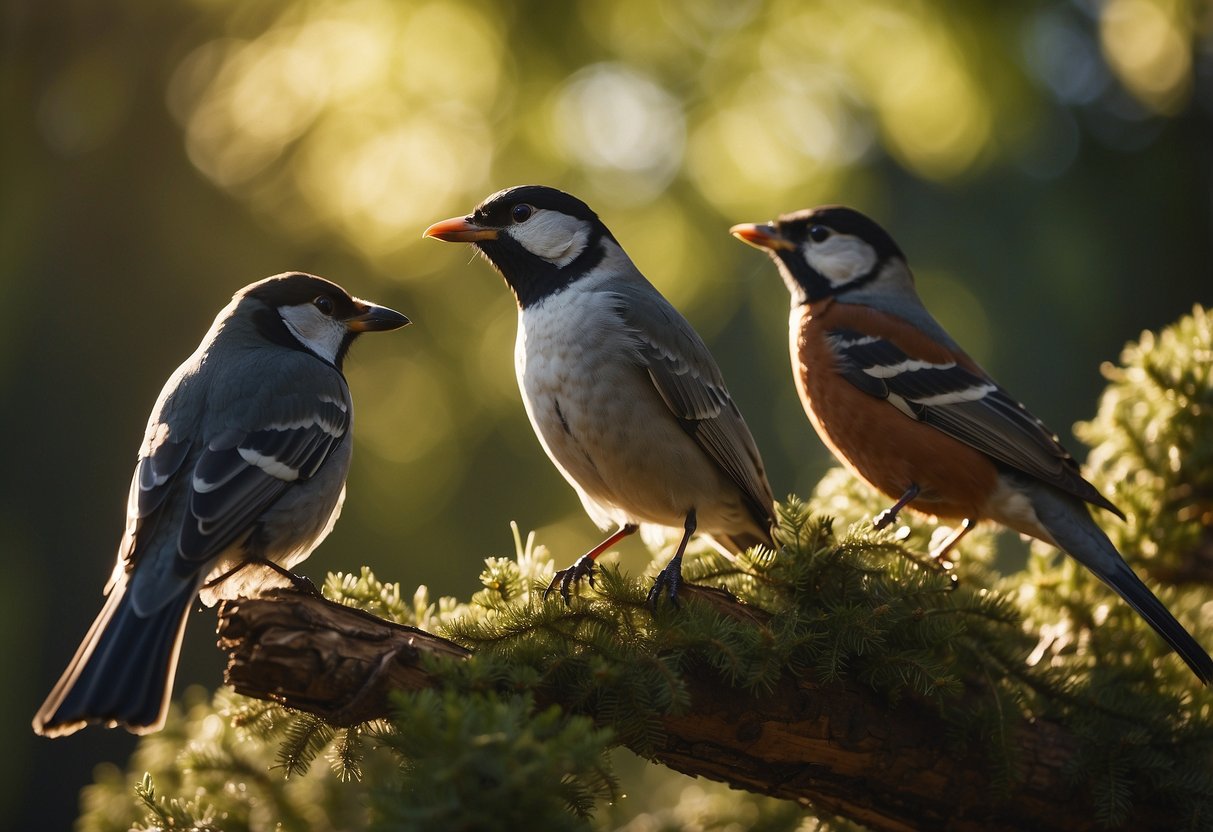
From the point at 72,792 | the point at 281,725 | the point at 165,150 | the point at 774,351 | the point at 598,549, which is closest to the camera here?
the point at 281,725

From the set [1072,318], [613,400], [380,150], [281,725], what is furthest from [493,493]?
[1072,318]

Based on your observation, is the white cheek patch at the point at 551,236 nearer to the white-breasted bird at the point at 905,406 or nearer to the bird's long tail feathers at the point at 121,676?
the white-breasted bird at the point at 905,406

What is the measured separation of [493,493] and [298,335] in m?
1.96

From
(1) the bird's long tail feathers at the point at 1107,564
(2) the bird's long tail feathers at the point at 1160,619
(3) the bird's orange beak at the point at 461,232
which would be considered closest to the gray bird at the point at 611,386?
(3) the bird's orange beak at the point at 461,232

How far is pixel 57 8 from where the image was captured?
5492mm

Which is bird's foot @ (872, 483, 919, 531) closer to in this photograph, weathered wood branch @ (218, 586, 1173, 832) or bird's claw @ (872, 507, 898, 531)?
bird's claw @ (872, 507, 898, 531)

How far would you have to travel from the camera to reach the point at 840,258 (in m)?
4.85

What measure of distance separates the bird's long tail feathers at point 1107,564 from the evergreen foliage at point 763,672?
0.18 meters

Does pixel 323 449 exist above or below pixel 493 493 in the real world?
below

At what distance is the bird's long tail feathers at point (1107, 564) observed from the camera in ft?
11.0

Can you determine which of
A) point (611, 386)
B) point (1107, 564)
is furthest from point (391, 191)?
point (1107, 564)

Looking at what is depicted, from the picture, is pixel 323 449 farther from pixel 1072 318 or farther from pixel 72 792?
pixel 1072 318

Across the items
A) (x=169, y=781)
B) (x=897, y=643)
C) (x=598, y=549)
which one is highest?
(x=598, y=549)

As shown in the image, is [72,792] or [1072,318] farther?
[1072,318]
